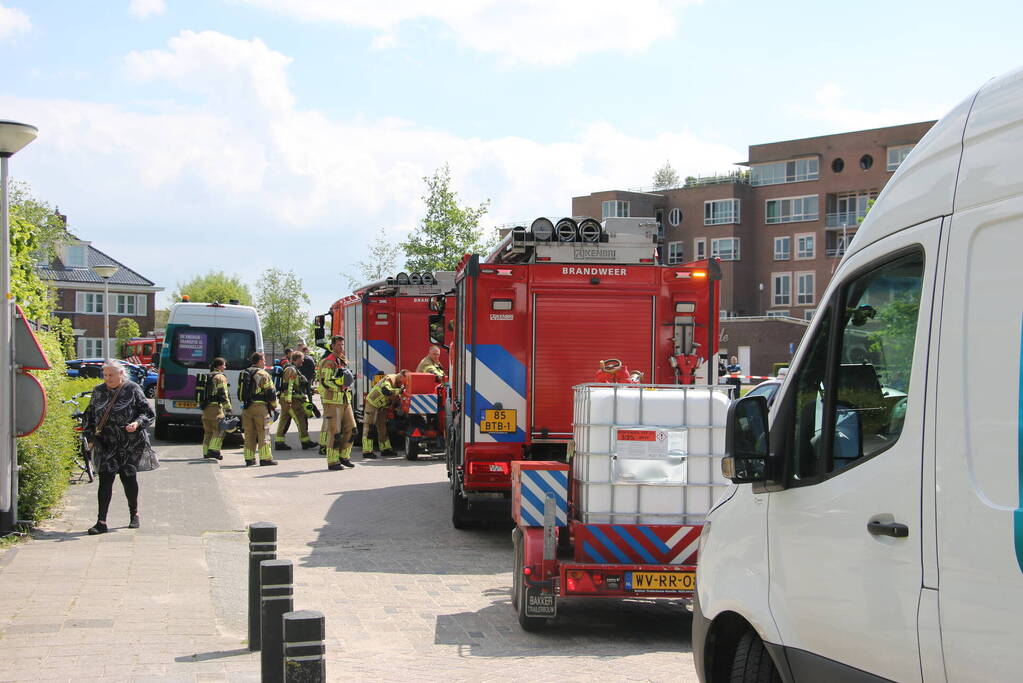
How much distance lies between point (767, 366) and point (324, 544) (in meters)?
63.5

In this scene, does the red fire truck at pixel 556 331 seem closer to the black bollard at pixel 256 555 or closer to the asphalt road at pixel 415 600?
the asphalt road at pixel 415 600

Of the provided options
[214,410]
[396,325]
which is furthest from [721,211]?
[214,410]

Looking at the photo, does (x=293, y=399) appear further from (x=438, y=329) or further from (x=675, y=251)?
(x=675, y=251)

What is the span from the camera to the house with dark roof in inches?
2991

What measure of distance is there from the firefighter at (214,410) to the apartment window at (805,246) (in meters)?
63.2

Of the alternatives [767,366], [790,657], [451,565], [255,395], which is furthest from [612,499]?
[767,366]

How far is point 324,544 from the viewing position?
1145cm

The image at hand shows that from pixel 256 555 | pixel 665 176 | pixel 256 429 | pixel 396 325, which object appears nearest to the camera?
pixel 256 555

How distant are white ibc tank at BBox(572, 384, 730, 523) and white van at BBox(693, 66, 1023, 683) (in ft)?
11.6

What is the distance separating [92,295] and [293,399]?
6074cm

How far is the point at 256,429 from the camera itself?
18.6 m

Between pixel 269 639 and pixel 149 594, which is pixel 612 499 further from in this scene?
pixel 149 594

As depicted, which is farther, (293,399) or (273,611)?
(293,399)

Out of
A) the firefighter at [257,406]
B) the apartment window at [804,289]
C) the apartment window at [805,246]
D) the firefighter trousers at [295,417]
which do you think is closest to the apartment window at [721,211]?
the apartment window at [805,246]
